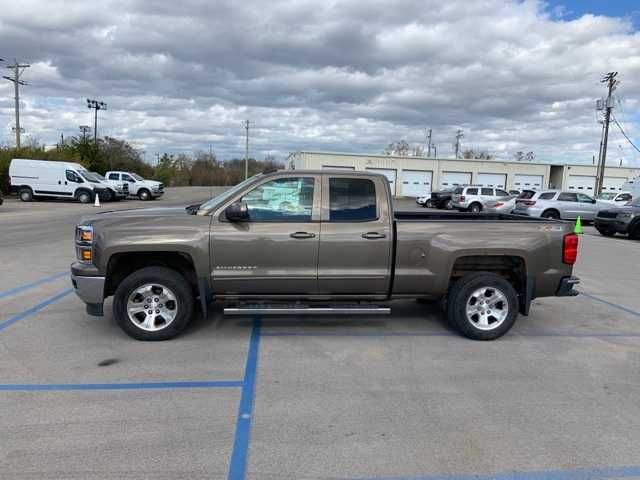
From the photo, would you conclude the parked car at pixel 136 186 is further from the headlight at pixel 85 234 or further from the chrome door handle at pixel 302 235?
the chrome door handle at pixel 302 235

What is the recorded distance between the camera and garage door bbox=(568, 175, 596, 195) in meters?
54.3

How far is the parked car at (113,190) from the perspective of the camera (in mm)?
31500

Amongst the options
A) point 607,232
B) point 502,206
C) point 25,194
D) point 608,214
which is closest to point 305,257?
point 608,214

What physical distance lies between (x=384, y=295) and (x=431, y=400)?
5.20ft

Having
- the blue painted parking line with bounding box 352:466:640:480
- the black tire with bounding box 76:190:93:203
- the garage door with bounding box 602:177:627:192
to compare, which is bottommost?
the blue painted parking line with bounding box 352:466:640:480

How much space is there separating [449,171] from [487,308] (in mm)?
49106

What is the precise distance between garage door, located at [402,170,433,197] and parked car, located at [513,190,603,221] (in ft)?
92.9

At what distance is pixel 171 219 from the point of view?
16.7 ft

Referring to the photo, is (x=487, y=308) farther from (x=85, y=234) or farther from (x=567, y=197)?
(x=567, y=197)

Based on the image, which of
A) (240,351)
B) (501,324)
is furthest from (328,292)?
(501,324)

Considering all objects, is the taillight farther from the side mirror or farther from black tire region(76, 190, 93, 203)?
black tire region(76, 190, 93, 203)

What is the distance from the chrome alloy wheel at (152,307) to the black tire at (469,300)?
3.03m

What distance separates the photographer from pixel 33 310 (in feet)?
20.6

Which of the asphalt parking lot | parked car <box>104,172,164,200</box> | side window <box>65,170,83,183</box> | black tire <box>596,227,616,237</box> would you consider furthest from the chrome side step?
parked car <box>104,172,164,200</box>
